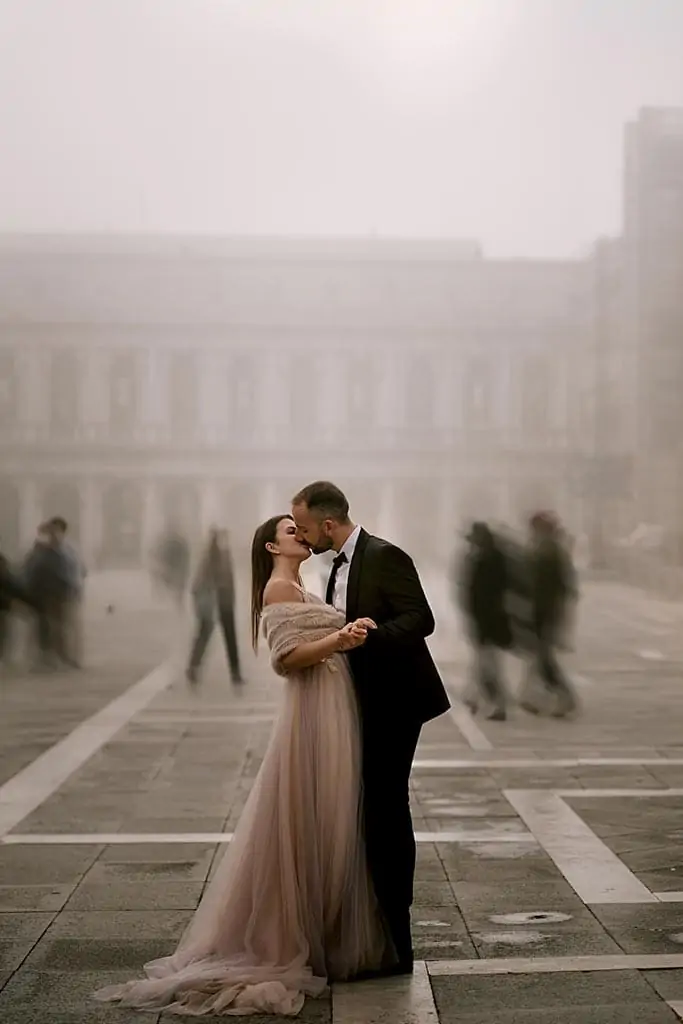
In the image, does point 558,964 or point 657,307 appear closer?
point 558,964

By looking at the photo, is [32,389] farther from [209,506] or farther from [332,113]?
[332,113]

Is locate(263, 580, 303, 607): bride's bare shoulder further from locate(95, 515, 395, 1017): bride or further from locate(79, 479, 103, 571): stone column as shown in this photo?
locate(79, 479, 103, 571): stone column

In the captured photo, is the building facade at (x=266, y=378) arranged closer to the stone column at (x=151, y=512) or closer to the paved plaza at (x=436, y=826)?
the stone column at (x=151, y=512)

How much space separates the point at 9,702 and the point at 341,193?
13.0 ft

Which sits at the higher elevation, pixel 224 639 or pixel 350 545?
pixel 350 545

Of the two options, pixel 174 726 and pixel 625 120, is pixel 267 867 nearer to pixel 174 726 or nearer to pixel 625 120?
pixel 174 726

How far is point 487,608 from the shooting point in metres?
9.72

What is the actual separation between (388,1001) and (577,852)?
208 centimetres

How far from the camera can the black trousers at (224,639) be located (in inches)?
400

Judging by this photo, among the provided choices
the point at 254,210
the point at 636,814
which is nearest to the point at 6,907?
the point at 636,814

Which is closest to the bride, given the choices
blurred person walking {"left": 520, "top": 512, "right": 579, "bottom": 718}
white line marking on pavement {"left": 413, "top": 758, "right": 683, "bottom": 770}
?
white line marking on pavement {"left": 413, "top": 758, "right": 683, "bottom": 770}

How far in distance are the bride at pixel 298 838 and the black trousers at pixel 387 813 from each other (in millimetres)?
29

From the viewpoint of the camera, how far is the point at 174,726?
9508 millimetres

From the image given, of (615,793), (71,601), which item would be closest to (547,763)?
(615,793)
